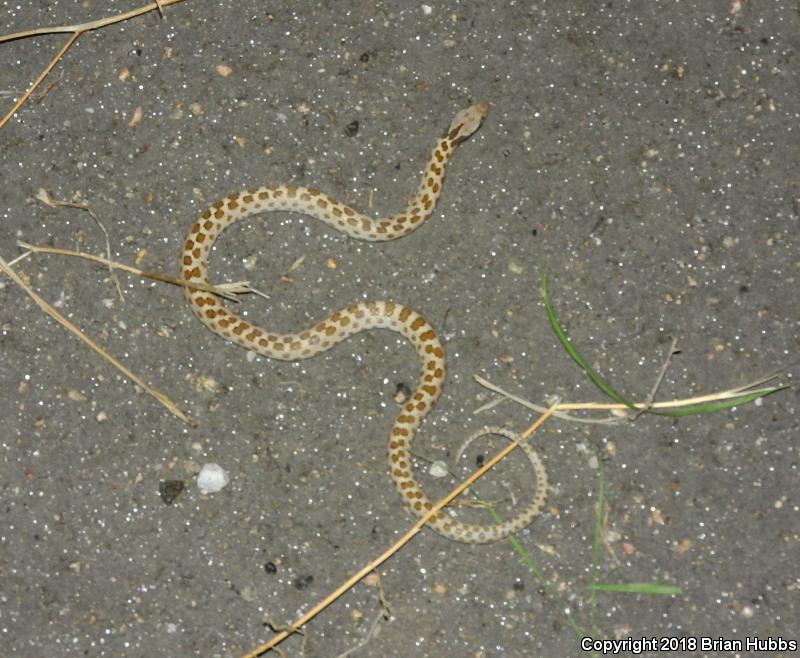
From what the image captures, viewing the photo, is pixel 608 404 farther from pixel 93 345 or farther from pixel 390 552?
pixel 93 345

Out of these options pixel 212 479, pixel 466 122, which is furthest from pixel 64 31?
pixel 212 479

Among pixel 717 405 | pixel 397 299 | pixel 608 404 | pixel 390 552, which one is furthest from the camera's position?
pixel 397 299

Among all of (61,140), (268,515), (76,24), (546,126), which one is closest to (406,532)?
(268,515)

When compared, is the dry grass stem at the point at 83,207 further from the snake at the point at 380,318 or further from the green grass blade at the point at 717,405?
the green grass blade at the point at 717,405

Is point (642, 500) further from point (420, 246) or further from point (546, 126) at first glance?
point (546, 126)

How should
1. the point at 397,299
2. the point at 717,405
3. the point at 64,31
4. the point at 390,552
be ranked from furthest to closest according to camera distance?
the point at 64,31 < the point at 397,299 < the point at 717,405 < the point at 390,552

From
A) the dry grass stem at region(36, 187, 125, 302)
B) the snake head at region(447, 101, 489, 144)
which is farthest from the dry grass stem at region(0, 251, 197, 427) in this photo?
the snake head at region(447, 101, 489, 144)
